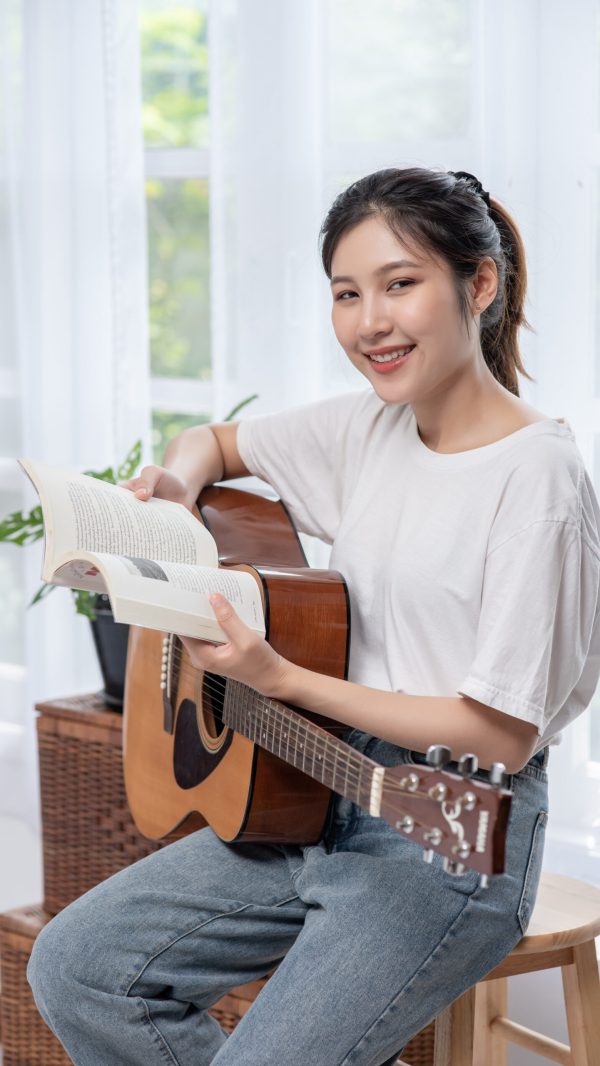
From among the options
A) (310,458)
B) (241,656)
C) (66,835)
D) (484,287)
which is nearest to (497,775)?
(241,656)

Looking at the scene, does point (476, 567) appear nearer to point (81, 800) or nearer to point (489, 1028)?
point (489, 1028)

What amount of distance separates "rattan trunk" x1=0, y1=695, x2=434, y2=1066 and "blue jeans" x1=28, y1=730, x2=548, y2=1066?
0.50 m

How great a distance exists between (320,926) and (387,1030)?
0.11 metres

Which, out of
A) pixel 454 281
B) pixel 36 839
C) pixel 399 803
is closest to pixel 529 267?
pixel 454 281

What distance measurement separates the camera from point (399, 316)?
4.14 ft

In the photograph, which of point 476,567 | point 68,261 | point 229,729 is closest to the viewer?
point 476,567

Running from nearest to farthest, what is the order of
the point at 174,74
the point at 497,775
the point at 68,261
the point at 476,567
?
the point at 497,775 < the point at 476,567 < the point at 174,74 < the point at 68,261

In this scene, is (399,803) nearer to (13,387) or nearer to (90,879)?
(90,879)

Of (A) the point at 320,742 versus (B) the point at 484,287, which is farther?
(B) the point at 484,287

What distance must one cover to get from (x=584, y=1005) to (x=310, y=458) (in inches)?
28.5

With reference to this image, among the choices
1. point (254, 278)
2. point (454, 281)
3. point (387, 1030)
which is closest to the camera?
point (387, 1030)

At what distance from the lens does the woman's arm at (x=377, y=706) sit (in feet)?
3.86

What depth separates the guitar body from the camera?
130cm

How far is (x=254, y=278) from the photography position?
2.14m
